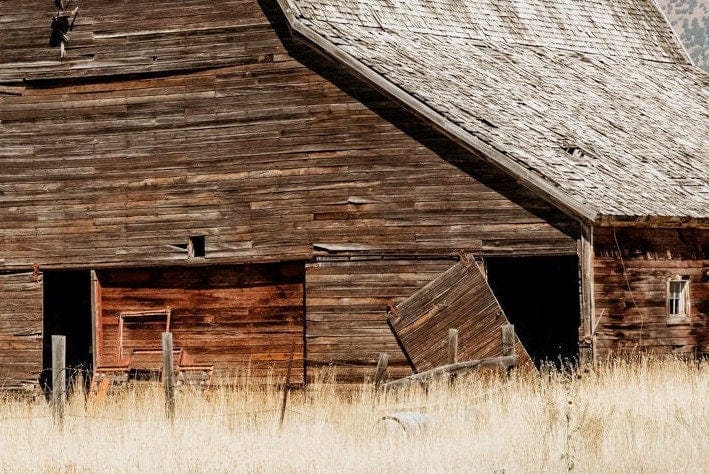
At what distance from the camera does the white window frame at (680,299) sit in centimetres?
2283

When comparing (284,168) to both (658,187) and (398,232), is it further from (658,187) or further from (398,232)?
(658,187)

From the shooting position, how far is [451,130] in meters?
20.8

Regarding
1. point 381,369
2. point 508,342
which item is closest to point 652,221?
point 508,342

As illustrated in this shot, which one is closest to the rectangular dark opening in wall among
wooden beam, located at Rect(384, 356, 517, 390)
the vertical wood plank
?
wooden beam, located at Rect(384, 356, 517, 390)

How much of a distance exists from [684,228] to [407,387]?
5831mm

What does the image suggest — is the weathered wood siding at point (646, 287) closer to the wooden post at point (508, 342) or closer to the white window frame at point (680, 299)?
the white window frame at point (680, 299)

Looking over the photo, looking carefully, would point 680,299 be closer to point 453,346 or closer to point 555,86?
point 555,86

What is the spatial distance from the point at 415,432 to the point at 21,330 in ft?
32.5

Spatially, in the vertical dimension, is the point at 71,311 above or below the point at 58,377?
above

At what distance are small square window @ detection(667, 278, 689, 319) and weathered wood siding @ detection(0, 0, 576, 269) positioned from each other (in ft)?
9.61

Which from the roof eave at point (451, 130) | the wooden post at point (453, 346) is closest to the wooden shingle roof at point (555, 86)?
the roof eave at point (451, 130)

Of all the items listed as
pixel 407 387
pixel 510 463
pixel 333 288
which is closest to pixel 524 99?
pixel 333 288

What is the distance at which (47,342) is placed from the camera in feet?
81.3

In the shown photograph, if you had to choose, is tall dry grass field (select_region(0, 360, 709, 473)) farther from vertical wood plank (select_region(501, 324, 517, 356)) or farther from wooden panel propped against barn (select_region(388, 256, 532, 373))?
wooden panel propped against barn (select_region(388, 256, 532, 373))
